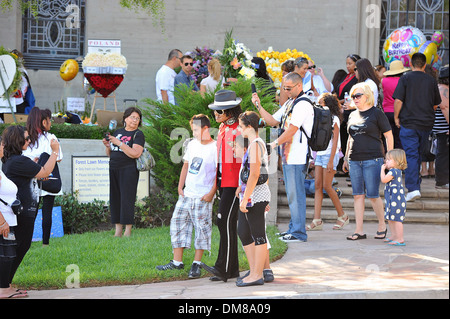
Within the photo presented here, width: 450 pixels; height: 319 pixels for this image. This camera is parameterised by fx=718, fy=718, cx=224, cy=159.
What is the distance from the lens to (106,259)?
8695 mm

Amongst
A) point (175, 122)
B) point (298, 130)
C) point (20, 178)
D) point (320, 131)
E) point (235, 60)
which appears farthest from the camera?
point (235, 60)

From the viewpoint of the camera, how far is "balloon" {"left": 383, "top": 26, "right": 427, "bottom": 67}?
1437 cm

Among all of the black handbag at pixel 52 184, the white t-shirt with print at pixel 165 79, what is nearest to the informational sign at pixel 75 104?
the white t-shirt with print at pixel 165 79

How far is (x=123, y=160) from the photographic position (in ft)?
33.3

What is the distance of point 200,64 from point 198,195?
570cm

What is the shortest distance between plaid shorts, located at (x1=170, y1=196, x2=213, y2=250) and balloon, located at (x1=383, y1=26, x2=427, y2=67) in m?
7.89

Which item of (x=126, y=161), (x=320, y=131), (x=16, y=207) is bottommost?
(x=16, y=207)

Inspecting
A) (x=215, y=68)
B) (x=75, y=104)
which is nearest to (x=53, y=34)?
(x=75, y=104)

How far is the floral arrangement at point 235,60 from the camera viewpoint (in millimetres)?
11805

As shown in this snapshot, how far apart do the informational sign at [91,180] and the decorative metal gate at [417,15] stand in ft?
A: 26.9

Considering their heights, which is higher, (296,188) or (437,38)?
(437,38)

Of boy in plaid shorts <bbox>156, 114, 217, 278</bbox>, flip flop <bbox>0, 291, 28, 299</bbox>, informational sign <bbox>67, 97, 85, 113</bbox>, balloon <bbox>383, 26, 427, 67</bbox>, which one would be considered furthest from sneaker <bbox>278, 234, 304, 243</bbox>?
informational sign <bbox>67, 97, 85, 113</bbox>

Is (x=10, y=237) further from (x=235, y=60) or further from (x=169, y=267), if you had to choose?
(x=235, y=60)

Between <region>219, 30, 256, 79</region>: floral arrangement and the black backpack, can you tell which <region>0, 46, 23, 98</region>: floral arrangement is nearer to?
<region>219, 30, 256, 79</region>: floral arrangement
